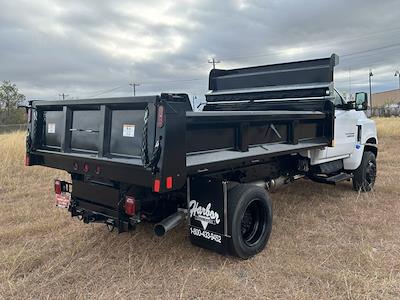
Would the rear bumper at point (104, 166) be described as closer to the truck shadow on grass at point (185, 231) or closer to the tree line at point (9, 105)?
the truck shadow on grass at point (185, 231)

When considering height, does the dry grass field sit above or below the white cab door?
below

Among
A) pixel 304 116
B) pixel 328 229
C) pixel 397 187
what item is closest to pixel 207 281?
pixel 328 229

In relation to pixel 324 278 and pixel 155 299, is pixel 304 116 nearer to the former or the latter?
pixel 324 278

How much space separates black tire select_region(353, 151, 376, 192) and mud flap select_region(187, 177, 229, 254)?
12.9ft

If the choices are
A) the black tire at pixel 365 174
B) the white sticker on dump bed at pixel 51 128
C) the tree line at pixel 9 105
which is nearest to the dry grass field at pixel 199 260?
the black tire at pixel 365 174

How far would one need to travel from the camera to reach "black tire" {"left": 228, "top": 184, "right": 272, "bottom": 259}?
3680mm

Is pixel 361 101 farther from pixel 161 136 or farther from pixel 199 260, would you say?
pixel 161 136

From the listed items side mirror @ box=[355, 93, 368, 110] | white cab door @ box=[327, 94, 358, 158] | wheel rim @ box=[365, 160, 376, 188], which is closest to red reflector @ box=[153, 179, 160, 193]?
white cab door @ box=[327, 94, 358, 158]

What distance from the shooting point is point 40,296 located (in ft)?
10.4

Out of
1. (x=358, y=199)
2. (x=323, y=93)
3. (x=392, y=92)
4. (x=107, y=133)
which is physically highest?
(x=392, y=92)

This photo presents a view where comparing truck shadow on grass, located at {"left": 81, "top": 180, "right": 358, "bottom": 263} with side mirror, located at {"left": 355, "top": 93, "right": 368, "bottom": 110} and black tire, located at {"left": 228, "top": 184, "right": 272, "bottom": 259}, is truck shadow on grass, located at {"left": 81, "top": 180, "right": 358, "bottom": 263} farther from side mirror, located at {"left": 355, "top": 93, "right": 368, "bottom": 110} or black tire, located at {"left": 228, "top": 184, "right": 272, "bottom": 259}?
side mirror, located at {"left": 355, "top": 93, "right": 368, "bottom": 110}

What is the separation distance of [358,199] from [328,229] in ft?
5.85

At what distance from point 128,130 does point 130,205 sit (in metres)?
0.72

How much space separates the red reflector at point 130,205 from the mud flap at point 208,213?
613 mm
